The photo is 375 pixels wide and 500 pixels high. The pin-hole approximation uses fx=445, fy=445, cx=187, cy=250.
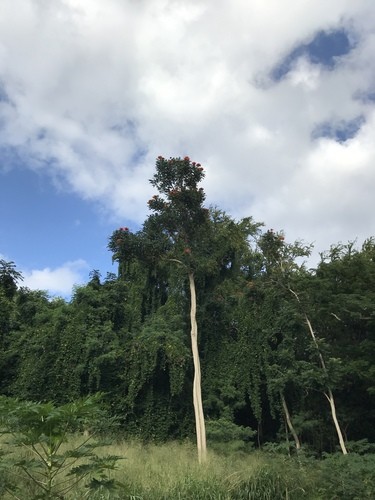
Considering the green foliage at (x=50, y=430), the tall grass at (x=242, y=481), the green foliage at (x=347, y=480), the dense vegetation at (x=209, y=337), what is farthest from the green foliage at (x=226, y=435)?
the green foliage at (x=50, y=430)

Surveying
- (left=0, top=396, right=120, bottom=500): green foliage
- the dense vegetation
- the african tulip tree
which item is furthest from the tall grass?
the african tulip tree

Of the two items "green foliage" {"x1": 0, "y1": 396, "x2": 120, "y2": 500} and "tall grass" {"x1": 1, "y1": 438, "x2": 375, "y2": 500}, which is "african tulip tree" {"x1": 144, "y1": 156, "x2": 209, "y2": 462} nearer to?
"tall grass" {"x1": 1, "y1": 438, "x2": 375, "y2": 500}

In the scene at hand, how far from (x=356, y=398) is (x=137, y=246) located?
9.14m

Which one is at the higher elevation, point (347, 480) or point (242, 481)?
point (242, 481)

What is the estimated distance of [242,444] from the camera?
1396 cm

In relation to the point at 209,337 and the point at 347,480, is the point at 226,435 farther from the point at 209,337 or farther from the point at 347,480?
the point at 347,480

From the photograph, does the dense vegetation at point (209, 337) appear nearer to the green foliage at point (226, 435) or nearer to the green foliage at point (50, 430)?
the green foliage at point (226, 435)

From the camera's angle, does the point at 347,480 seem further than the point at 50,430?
Yes

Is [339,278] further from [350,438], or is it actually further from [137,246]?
[137,246]

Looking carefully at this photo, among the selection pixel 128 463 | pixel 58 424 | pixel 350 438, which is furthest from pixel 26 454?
pixel 350 438

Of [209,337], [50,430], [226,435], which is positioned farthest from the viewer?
[209,337]

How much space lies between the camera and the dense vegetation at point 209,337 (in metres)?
14.4

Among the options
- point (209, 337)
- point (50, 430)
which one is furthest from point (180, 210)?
point (50, 430)

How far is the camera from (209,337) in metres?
19.3
